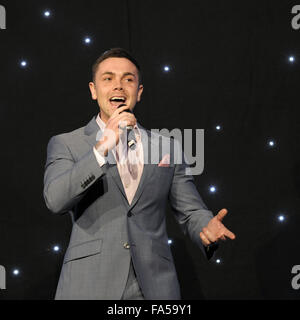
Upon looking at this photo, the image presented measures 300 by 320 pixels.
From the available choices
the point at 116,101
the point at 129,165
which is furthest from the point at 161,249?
the point at 116,101

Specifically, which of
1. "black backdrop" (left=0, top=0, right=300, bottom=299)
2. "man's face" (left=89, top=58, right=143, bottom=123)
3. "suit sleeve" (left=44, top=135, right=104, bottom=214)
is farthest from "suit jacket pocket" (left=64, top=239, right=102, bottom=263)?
"black backdrop" (left=0, top=0, right=300, bottom=299)

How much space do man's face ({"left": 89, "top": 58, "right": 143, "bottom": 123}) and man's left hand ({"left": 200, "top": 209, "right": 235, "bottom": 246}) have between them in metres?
0.55

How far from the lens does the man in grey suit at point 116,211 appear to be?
59.8 inches

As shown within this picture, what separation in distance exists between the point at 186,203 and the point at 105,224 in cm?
36

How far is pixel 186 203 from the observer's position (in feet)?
5.96

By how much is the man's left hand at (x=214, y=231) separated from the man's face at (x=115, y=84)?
55 cm

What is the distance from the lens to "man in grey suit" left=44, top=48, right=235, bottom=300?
1519 millimetres

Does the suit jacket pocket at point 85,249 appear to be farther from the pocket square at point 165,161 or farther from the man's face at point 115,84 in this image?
the man's face at point 115,84

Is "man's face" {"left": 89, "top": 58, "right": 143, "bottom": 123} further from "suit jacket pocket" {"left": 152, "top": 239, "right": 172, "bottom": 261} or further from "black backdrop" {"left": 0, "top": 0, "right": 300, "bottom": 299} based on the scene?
"black backdrop" {"left": 0, "top": 0, "right": 300, "bottom": 299}

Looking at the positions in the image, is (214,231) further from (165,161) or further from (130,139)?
(130,139)

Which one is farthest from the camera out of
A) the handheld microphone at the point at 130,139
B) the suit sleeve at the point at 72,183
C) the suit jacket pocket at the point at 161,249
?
the handheld microphone at the point at 130,139

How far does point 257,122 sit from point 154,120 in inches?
23.8

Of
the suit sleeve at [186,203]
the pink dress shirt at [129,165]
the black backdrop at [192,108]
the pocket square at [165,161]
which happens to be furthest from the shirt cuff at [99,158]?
the black backdrop at [192,108]

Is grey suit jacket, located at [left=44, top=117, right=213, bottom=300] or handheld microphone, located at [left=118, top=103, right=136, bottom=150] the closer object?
grey suit jacket, located at [left=44, top=117, right=213, bottom=300]
